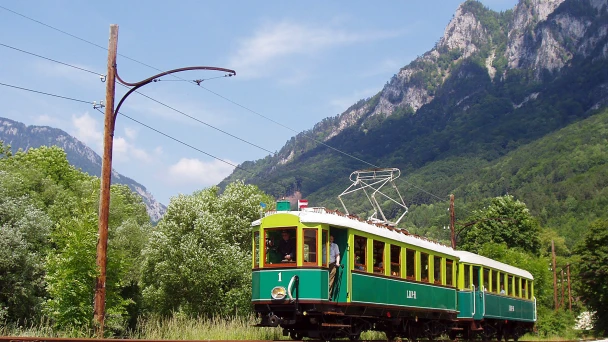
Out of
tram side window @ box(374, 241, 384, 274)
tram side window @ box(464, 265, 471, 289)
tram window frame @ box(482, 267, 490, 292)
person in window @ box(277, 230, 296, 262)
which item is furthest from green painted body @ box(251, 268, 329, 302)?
tram window frame @ box(482, 267, 490, 292)

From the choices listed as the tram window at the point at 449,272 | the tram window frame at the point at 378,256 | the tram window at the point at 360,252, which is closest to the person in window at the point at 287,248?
the tram window at the point at 360,252

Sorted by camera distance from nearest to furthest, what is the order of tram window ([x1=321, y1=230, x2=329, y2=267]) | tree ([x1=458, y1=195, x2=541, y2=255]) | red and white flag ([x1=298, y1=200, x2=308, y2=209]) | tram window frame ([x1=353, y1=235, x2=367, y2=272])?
tram window ([x1=321, y1=230, x2=329, y2=267]) → tram window frame ([x1=353, y1=235, x2=367, y2=272]) → red and white flag ([x1=298, y1=200, x2=308, y2=209]) → tree ([x1=458, y1=195, x2=541, y2=255])

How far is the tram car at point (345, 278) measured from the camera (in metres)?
19.0

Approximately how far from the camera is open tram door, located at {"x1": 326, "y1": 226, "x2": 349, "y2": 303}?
19.4 m

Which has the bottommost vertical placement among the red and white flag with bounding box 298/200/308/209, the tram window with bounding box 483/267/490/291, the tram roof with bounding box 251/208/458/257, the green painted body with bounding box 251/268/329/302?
the green painted body with bounding box 251/268/329/302

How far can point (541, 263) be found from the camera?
75.0 meters

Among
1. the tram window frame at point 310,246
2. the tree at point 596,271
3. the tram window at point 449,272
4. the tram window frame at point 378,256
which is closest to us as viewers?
the tram window frame at point 310,246

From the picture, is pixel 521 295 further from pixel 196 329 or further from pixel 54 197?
pixel 54 197

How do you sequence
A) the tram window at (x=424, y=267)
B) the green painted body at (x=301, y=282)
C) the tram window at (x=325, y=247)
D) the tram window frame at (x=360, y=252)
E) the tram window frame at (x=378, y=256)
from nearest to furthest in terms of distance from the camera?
the green painted body at (x=301, y=282) < the tram window at (x=325, y=247) < the tram window frame at (x=360, y=252) < the tram window frame at (x=378, y=256) < the tram window at (x=424, y=267)

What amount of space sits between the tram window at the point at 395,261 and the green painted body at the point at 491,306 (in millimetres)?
6976

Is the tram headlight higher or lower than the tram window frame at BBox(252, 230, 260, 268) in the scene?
lower

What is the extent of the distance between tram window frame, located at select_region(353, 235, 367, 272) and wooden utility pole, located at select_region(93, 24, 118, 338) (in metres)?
6.55

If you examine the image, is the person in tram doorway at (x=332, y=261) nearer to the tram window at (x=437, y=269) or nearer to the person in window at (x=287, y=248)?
the person in window at (x=287, y=248)

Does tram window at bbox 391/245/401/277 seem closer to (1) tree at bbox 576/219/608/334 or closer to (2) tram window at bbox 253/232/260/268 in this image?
(2) tram window at bbox 253/232/260/268
